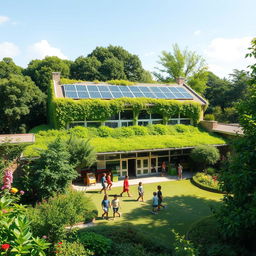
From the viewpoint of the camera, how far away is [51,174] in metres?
12.0

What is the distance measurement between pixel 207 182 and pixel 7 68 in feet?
104

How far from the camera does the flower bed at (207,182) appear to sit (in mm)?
16172

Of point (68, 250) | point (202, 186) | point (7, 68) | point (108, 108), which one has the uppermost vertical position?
point (7, 68)

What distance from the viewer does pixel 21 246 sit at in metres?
3.92

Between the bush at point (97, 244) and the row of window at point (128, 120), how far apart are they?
1353cm

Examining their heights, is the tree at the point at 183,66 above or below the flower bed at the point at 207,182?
above

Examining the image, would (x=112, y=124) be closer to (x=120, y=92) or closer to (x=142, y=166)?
(x=120, y=92)

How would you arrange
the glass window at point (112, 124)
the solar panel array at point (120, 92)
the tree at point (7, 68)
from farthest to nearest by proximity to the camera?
1. the tree at point (7, 68)
2. the solar panel array at point (120, 92)
3. the glass window at point (112, 124)

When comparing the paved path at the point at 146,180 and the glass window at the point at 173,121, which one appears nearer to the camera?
→ the paved path at the point at 146,180

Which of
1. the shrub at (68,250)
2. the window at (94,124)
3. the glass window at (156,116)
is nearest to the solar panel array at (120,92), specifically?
the glass window at (156,116)

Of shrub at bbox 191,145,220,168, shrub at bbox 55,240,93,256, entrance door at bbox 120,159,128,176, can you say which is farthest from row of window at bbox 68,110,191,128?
shrub at bbox 55,240,93,256

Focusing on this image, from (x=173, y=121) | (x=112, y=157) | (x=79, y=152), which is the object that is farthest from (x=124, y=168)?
(x=173, y=121)

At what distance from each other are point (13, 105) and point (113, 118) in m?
14.8

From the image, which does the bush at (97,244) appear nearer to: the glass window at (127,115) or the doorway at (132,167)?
the doorway at (132,167)
